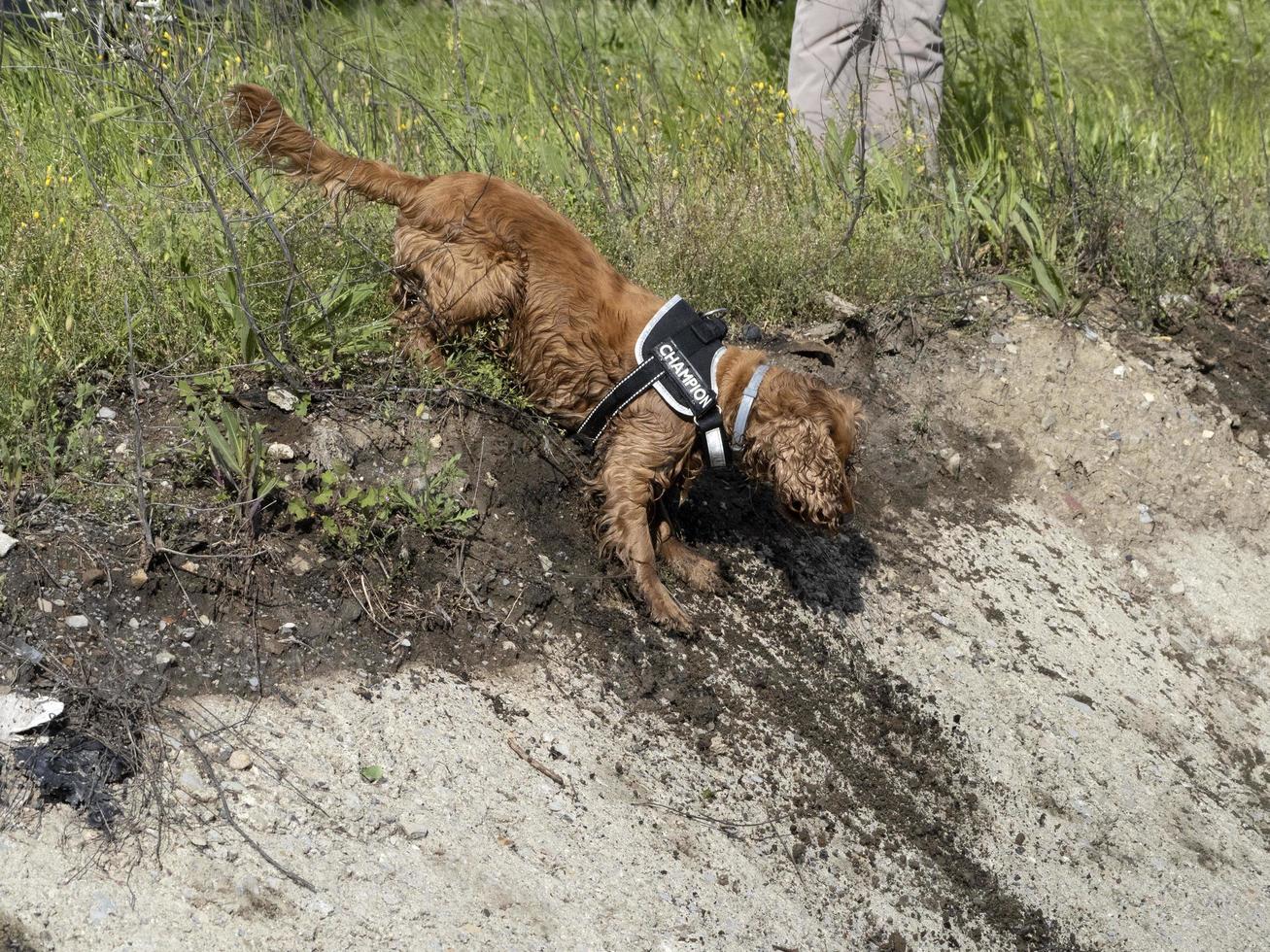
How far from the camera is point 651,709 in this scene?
352 centimetres

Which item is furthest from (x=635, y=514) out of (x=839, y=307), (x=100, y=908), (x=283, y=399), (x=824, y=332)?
(x=100, y=908)

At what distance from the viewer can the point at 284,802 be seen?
2785mm

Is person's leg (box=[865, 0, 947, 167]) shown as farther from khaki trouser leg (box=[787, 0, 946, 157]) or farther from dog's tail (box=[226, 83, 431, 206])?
dog's tail (box=[226, 83, 431, 206])

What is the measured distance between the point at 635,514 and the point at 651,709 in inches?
27.1

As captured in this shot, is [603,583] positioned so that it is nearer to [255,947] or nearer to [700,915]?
[700,915]

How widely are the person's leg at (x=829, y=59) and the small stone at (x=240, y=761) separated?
13.4ft

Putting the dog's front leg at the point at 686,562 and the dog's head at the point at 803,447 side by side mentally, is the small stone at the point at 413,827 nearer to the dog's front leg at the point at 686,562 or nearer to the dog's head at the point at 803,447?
the dog's front leg at the point at 686,562

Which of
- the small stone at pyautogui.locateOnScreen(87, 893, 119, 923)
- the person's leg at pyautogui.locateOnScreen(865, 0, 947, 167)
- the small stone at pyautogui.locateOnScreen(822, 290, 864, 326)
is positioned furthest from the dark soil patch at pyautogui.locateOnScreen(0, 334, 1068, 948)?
the person's leg at pyautogui.locateOnScreen(865, 0, 947, 167)

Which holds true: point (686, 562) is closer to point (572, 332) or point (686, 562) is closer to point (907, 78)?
point (572, 332)

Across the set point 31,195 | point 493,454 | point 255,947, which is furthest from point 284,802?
point 31,195

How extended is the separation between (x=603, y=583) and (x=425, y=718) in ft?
2.97

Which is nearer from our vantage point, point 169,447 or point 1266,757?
point 169,447

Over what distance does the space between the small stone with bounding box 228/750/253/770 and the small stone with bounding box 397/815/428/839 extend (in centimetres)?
40

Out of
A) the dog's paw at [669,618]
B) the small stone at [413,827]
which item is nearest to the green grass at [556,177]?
the dog's paw at [669,618]
